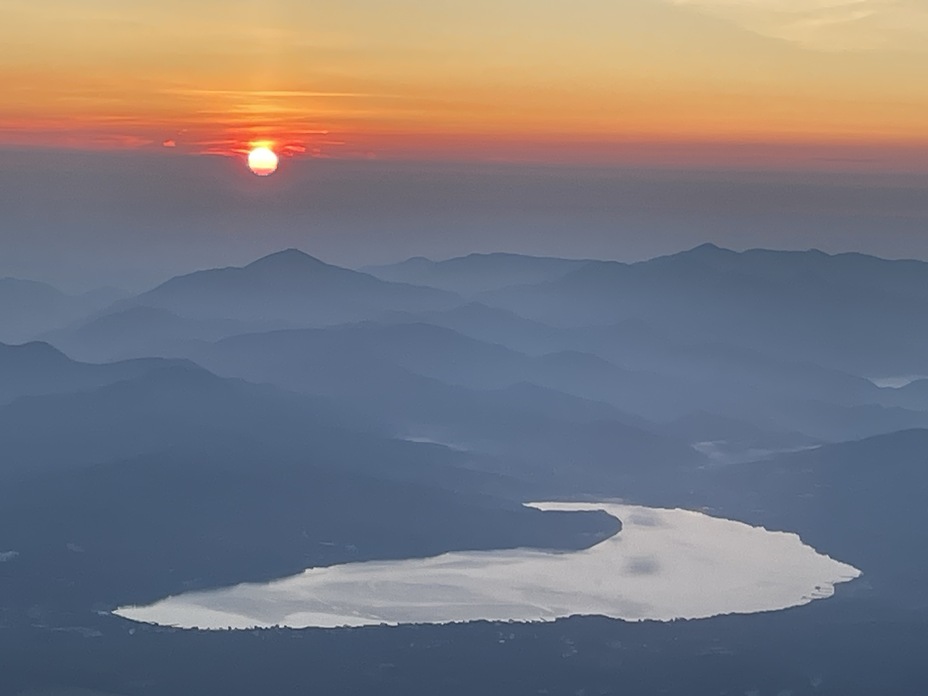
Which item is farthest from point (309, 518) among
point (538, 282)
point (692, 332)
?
point (538, 282)

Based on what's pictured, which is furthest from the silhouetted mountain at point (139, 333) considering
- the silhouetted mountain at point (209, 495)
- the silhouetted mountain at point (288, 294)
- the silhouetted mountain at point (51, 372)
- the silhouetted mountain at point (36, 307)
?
the silhouetted mountain at point (209, 495)

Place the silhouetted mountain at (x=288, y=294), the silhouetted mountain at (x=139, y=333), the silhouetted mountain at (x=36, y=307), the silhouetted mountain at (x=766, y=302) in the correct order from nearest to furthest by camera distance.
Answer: the silhouetted mountain at (x=139, y=333), the silhouetted mountain at (x=36, y=307), the silhouetted mountain at (x=766, y=302), the silhouetted mountain at (x=288, y=294)

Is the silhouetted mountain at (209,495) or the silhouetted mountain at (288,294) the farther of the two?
the silhouetted mountain at (288,294)

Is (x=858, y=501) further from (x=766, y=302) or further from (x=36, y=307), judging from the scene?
(x=36, y=307)

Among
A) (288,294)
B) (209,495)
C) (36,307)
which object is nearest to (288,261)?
(288,294)

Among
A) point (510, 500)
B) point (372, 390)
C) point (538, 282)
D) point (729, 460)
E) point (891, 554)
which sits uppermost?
point (538, 282)

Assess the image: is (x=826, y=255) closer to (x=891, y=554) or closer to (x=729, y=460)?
(x=729, y=460)

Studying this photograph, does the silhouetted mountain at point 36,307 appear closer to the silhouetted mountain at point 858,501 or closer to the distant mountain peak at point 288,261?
the distant mountain peak at point 288,261
